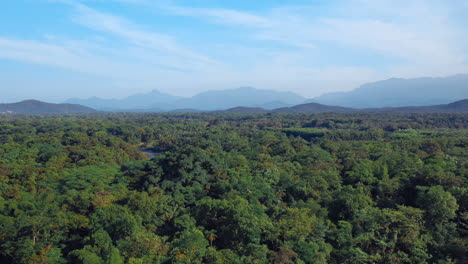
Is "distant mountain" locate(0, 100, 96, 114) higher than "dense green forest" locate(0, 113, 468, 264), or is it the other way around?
"distant mountain" locate(0, 100, 96, 114)

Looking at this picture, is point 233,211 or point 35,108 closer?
point 233,211

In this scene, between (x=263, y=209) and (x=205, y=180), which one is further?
(x=205, y=180)

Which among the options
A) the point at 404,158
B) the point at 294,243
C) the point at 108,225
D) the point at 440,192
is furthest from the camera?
the point at 404,158

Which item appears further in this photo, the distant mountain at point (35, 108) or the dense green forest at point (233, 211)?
the distant mountain at point (35, 108)

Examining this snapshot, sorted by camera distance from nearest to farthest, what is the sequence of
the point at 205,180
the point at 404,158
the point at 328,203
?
1. the point at 328,203
2. the point at 205,180
3. the point at 404,158

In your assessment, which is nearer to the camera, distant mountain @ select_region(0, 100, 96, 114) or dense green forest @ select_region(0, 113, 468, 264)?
dense green forest @ select_region(0, 113, 468, 264)

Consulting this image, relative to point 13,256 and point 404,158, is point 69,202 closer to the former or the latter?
point 13,256

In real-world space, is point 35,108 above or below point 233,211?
above

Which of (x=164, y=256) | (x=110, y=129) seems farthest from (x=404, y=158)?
(x=110, y=129)

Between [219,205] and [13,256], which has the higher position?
[219,205]

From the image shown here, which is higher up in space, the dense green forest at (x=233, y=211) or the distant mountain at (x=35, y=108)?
the distant mountain at (x=35, y=108)
